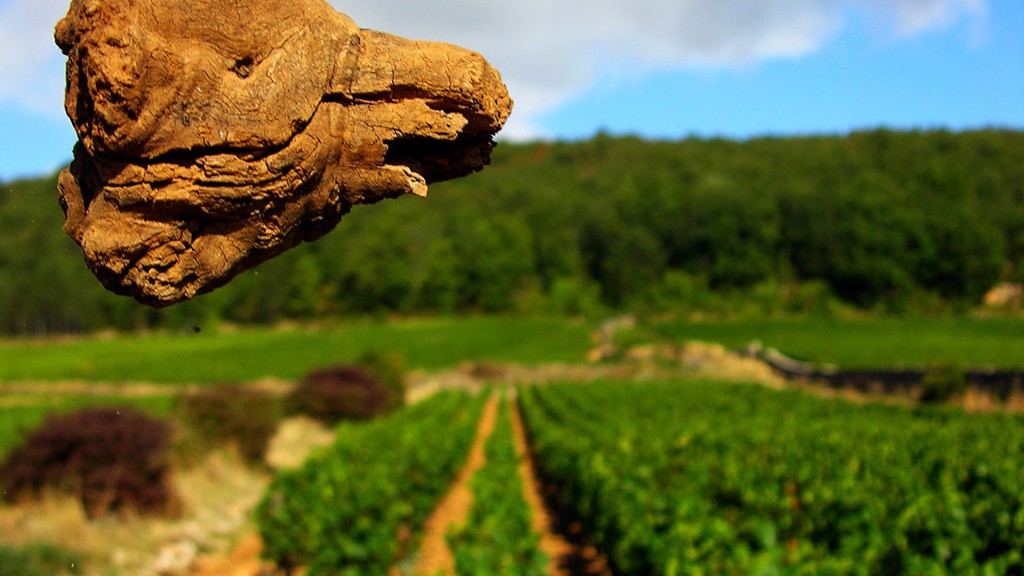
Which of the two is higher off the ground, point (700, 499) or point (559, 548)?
point (700, 499)

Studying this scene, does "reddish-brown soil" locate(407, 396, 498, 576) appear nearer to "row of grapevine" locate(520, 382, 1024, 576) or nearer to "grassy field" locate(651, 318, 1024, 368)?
"row of grapevine" locate(520, 382, 1024, 576)

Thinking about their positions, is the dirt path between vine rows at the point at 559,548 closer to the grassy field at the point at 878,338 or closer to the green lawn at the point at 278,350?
the grassy field at the point at 878,338

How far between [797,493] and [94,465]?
423 inches

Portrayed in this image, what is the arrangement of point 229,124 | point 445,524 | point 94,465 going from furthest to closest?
point 445,524
point 94,465
point 229,124

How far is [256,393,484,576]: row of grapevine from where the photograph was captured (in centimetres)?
910

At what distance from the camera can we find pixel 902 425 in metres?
18.3

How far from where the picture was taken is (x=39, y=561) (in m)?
9.85

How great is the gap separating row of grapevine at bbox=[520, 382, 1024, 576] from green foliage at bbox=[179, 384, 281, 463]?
690 centimetres

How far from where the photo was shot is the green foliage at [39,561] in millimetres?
8973

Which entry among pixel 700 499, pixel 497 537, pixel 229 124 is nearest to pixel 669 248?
pixel 700 499

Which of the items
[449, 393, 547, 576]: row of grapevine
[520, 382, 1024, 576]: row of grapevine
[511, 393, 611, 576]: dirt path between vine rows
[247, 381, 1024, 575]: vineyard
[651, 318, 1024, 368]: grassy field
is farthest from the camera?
[651, 318, 1024, 368]: grassy field

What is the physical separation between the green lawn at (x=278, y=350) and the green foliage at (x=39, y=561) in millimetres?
32947

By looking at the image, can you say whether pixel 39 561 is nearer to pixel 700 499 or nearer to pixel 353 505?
pixel 353 505

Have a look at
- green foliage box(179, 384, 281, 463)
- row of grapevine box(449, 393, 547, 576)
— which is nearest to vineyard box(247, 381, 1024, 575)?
row of grapevine box(449, 393, 547, 576)
